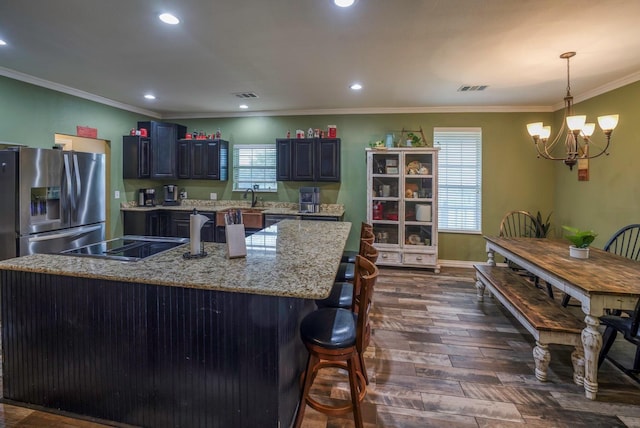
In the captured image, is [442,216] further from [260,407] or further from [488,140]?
[260,407]

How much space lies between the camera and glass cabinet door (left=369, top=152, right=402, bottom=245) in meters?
5.09

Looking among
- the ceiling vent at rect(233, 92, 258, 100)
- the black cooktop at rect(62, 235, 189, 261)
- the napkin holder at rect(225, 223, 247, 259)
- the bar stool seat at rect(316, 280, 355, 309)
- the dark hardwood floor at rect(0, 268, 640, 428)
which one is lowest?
the dark hardwood floor at rect(0, 268, 640, 428)

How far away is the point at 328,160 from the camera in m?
5.22

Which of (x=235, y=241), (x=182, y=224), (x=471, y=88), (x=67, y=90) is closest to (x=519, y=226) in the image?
(x=471, y=88)

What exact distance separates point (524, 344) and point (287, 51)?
348 cm

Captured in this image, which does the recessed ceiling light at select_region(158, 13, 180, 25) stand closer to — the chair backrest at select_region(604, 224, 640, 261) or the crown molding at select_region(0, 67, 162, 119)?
the crown molding at select_region(0, 67, 162, 119)

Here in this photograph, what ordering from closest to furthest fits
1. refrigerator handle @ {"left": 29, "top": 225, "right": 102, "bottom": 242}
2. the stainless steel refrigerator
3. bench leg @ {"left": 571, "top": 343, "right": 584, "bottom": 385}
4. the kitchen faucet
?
bench leg @ {"left": 571, "top": 343, "right": 584, "bottom": 385} < the stainless steel refrigerator < refrigerator handle @ {"left": 29, "top": 225, "right": 102, "bottom": 242} < the kitchen faucet

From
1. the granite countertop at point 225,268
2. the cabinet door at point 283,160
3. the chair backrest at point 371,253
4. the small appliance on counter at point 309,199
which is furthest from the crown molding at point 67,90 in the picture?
the chair backrest at point 371,253

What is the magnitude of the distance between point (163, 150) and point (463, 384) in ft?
18.0

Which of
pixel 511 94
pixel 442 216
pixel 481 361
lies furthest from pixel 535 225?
pixel 481 361

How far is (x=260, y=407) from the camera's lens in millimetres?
1546

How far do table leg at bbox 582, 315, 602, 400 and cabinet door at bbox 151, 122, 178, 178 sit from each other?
229 inches

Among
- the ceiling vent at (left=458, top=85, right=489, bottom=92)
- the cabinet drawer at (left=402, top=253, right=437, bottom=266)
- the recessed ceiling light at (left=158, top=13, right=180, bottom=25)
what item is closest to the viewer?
the recessed ceiling light at (left=158, top=13, right=180, bottom=25)

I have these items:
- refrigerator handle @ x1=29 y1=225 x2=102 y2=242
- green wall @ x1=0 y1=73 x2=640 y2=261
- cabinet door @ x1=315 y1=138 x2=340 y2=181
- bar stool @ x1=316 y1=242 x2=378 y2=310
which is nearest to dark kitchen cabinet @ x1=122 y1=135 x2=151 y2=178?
green wall @ x1=0 y1=73 x2=640 y2=261
